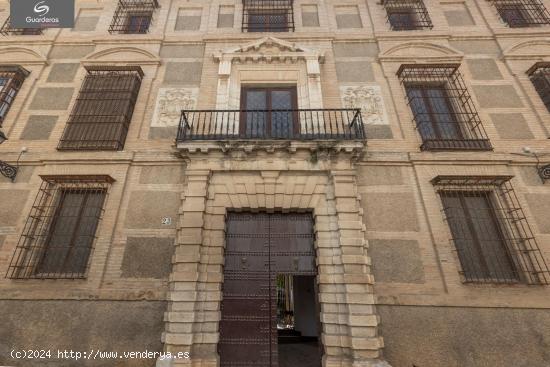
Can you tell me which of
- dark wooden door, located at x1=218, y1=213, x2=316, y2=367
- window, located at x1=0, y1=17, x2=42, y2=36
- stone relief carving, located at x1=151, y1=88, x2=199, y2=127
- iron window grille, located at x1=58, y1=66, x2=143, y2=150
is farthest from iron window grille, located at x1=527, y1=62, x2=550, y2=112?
window, located at x1=0, y1=17, x2=42, y2=36

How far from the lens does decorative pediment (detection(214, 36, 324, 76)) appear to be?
8078mm

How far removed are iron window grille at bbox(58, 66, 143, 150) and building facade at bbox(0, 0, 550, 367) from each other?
0.06 metres

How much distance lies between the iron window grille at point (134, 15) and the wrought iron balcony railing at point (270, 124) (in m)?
4.63

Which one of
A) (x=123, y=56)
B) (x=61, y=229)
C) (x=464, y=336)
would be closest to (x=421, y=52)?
(x=464, y=336)

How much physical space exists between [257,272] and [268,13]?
8.64 metres

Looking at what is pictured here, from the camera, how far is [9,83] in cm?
747

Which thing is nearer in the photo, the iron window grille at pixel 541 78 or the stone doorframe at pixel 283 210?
the stone doorframe at pixel 283 210

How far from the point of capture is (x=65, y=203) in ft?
20.6

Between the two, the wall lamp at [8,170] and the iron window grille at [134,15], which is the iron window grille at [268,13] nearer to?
the iron window grille at [134,15]

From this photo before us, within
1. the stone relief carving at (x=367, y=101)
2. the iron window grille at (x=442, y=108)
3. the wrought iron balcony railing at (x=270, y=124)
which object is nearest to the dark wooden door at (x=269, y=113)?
the wrought iron balcony railing at (x=270, y=124)

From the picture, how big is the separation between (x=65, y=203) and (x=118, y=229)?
5.05 ft

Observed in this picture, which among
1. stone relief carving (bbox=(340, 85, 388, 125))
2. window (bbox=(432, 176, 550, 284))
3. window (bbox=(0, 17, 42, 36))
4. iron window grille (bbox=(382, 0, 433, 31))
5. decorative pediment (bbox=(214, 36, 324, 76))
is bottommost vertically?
window (bbox=(432, 176, 550, 284))

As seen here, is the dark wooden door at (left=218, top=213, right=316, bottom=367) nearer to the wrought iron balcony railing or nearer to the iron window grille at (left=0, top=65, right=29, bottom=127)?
the wrought iron balcony railing

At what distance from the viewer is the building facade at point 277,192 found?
16.8 ft
